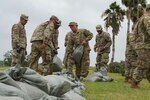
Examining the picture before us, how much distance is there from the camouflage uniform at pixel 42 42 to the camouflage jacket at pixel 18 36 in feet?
1.16

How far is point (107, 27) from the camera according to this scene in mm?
63188

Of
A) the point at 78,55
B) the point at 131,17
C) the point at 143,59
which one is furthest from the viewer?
the point at 131,17

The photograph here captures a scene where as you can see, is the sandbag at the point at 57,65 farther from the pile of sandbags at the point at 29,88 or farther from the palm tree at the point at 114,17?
the palm tree at the point at 114,17

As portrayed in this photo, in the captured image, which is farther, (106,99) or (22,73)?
(106,99)

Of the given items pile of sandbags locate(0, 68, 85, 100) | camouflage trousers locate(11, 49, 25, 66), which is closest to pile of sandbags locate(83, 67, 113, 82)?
camouflage trousers locate(11, 49, 25, 66)

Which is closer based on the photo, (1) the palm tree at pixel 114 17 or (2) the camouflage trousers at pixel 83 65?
(2) the camouflage trousers at pixel 83 65

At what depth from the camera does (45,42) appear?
497 inches

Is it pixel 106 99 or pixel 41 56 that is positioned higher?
pixel 41 56

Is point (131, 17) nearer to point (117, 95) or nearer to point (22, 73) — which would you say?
point (117, 95)

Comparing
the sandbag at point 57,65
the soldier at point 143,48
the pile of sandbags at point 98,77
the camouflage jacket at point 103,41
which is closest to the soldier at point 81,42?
the pile of sandbags at point 98,77

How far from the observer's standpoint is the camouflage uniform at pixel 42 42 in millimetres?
12500

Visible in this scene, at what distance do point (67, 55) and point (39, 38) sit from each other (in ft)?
5.45

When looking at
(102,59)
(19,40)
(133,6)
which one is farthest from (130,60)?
(133,6)

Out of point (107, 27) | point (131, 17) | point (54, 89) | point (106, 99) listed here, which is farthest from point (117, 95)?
point (107, 27)
